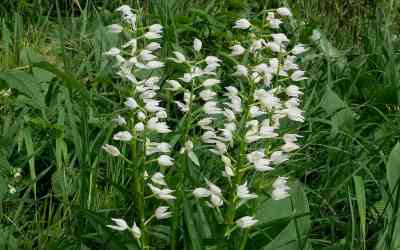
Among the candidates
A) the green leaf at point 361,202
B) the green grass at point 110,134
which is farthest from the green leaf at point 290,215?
the green leaf at point 361,202

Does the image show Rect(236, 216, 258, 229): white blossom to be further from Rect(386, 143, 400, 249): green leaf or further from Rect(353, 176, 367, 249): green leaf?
Rect(386, 143, 400, 249): green leaf

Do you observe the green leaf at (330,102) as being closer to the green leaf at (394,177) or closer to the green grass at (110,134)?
the green grass at (110,134)

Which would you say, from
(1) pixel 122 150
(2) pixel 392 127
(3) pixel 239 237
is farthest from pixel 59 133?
(2) pixel 392 127

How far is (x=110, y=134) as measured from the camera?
11.8 feet

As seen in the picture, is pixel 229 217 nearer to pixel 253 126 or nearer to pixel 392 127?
pixel 253 126

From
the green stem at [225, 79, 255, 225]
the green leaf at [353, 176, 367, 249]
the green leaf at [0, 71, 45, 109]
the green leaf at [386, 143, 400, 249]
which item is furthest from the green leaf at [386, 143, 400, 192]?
the green leaf at [0, 71, 45, 109]

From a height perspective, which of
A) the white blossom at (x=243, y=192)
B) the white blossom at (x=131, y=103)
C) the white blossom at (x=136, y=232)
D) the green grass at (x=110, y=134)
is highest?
the white blossom at (x=131, y=103)

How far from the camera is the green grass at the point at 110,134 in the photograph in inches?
118

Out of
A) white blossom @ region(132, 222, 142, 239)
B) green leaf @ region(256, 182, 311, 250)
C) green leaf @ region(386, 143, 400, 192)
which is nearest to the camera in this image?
white blossom @ region(132, 222, 142, 239)

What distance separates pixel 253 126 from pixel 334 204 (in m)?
1.17

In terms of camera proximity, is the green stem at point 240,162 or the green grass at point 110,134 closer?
the green stem at point 240,162

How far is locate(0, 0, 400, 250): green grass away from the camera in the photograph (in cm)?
299

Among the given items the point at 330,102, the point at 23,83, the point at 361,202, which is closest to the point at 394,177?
the point at 361,202

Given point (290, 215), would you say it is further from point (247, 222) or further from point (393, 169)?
point (393, 169)
